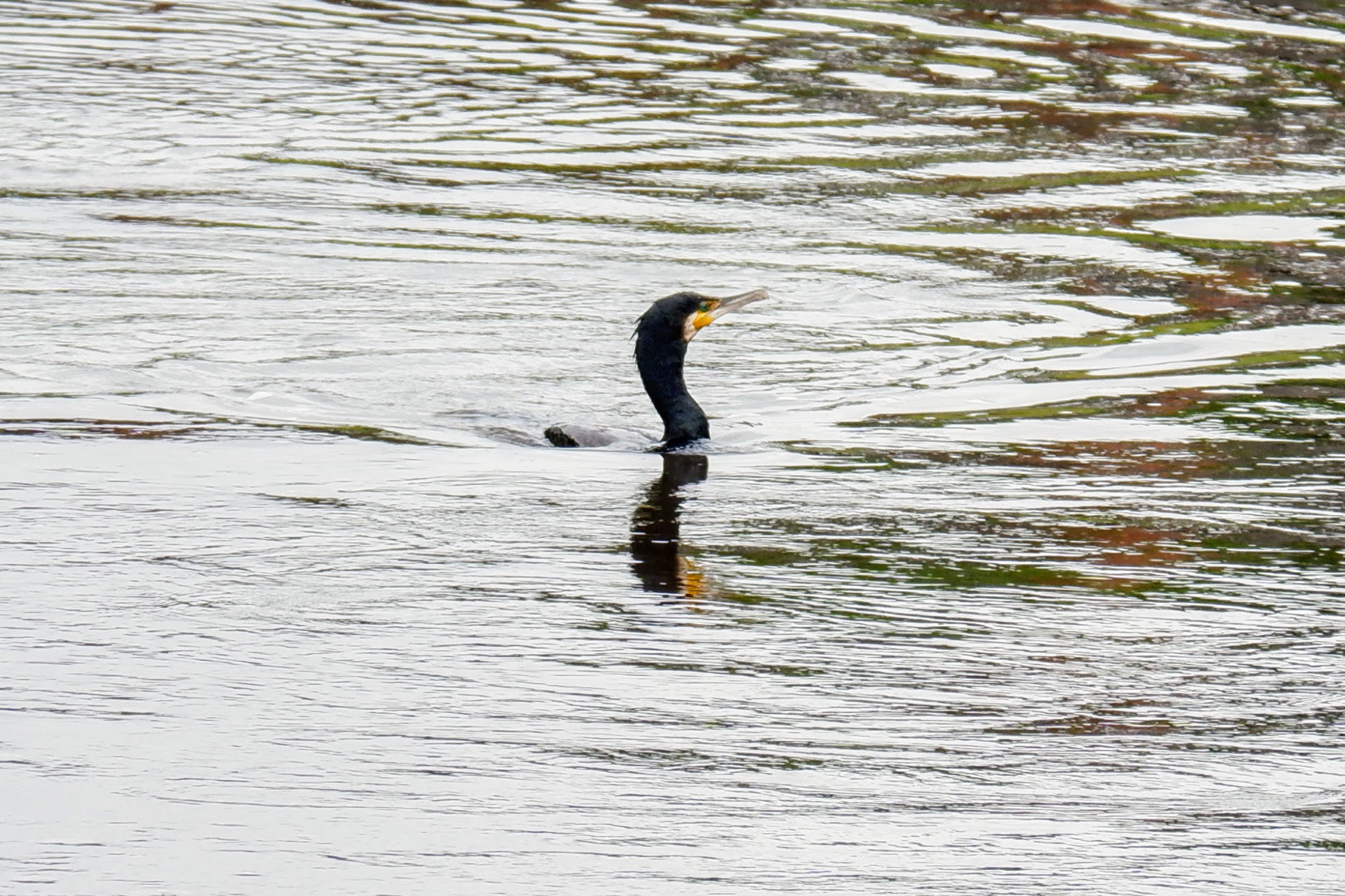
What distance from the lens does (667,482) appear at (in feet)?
30.6

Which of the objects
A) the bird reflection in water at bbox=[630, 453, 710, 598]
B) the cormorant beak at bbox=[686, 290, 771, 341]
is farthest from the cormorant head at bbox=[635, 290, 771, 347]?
the bird reflection in water at bbox=[630, 453, 710, 598]

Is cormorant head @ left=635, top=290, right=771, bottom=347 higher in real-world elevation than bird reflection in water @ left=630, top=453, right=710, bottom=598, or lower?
higher

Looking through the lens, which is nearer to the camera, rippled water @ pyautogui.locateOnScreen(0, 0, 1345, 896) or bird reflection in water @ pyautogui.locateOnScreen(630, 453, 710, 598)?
rippled water @ pyautogui.locateOnScreen(0, 0, 1345, 896)

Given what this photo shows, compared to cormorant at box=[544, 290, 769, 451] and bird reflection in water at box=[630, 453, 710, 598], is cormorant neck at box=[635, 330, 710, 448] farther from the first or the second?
bird reflection in water at box=[630, 453, 710, 598]

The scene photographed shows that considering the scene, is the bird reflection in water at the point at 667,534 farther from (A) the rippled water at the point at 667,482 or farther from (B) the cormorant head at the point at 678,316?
(B) the cormorant head at the point at 678,316

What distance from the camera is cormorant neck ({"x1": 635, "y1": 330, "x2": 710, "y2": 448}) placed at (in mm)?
9984

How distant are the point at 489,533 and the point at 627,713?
2.20 metres

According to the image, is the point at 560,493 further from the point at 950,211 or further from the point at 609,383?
the point at 950,211

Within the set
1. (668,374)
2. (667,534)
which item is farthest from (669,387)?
(667,534)

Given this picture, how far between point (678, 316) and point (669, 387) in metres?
0.32

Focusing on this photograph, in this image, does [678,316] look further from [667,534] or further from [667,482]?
[667,534]

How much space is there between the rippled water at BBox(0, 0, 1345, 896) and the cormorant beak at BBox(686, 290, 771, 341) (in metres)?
0.57

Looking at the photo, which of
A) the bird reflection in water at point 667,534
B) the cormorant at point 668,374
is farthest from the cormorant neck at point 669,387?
the bird reflection in water at point 667,534

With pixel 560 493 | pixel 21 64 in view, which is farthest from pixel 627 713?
pixel 21 64
